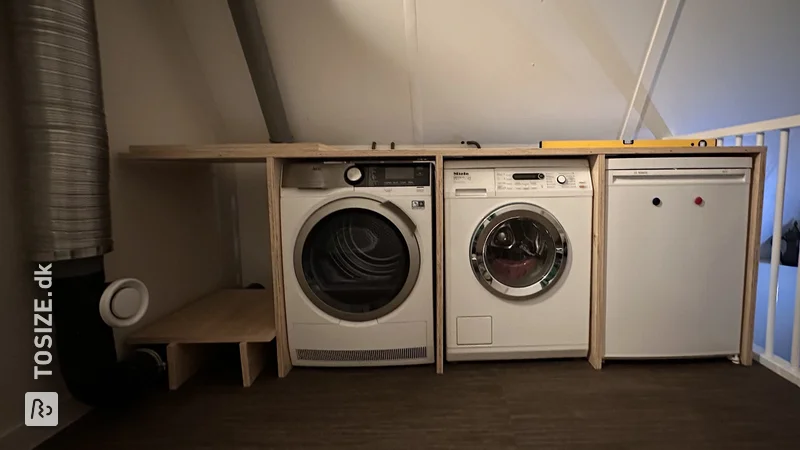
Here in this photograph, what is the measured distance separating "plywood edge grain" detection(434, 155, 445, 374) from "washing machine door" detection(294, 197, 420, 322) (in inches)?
3.7

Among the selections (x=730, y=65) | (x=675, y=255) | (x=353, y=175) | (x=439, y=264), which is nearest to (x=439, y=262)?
(x=439, y=264)

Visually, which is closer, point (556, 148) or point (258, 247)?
point (556, 148)

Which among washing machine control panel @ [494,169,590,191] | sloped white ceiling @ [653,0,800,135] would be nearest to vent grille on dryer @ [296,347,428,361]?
washing machine control panel @ [494,169,590,191]

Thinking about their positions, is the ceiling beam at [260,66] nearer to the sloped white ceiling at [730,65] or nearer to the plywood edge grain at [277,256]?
the plywood edge grain at [277,256]

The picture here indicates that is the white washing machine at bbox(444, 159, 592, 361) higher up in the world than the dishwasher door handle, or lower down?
lower down

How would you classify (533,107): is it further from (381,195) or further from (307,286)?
(307,286)

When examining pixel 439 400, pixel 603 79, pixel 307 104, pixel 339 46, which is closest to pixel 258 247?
pixel 307 104

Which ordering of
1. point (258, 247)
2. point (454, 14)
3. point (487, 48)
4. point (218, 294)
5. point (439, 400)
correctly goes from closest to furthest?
1. point (439, 400)
2. point (454, 14)
3. point (487, 48)
4. point (218, 294)
5. point (258, 247)

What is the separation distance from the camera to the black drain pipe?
3.92 feet

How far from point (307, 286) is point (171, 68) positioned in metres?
1.26

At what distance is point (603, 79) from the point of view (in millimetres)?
2238

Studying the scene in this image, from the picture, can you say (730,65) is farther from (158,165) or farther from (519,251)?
(158,165)

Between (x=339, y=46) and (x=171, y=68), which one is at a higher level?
(x=339, y=46)

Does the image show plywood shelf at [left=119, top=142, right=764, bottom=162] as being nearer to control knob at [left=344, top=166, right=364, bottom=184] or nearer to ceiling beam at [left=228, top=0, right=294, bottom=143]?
control knob at [left=344, top=166, right=364, bottom=184]
